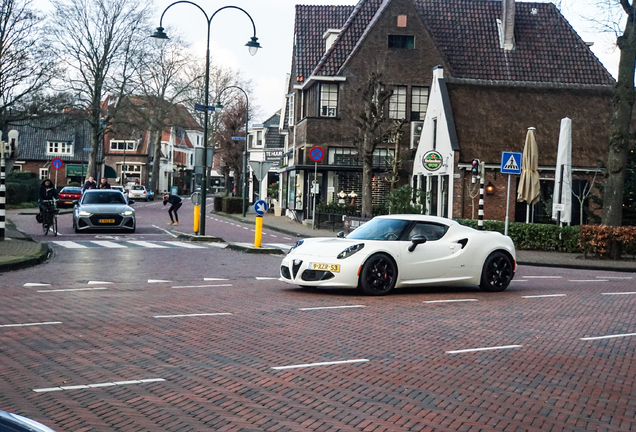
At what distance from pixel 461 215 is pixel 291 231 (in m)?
6.85

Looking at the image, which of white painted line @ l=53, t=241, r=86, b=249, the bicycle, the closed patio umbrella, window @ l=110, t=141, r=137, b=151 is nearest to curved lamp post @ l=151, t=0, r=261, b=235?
white painted line @ l=53, t=241, r=86, b=249

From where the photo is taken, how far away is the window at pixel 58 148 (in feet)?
312

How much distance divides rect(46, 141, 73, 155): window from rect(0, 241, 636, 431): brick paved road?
84888mm

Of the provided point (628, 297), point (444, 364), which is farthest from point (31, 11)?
point (444, 364)

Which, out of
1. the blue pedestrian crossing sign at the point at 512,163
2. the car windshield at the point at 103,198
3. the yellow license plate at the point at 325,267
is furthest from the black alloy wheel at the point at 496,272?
the car windshield at the point at 103,198

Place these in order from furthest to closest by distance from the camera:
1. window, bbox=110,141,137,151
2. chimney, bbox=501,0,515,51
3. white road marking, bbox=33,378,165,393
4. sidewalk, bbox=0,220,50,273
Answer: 1. window, bbox=110,141,137,151
2. chimney, bbox=501,0,515,51
3. sidewalk, bbox=0,220,50,273
4. white road marking, bbox=33,378,165,393

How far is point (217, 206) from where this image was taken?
59.5 metres

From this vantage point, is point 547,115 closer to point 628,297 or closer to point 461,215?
point 461,215

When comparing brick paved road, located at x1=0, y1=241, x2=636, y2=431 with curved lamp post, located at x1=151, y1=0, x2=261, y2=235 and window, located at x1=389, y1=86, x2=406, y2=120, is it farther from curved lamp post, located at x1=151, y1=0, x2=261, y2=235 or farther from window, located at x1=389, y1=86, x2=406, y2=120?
window, located at x1=389, y1=86, x2=406, y2=120

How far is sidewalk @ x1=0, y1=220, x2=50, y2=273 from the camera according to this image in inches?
670

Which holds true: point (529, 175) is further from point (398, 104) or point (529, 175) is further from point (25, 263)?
point (398, 104)

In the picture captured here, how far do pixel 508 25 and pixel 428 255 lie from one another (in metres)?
35.4

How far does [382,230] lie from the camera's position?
14117mm

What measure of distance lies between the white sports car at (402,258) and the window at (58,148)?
8577 cm
